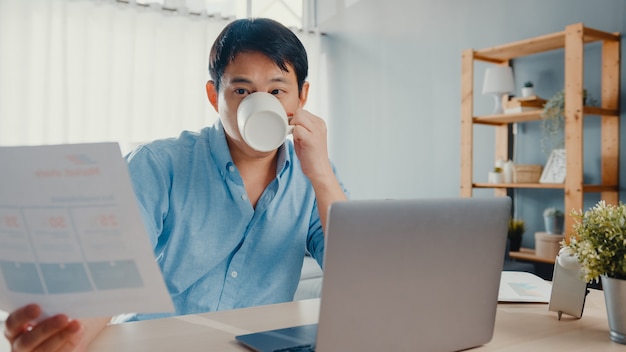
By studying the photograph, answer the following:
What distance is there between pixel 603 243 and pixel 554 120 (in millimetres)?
2322

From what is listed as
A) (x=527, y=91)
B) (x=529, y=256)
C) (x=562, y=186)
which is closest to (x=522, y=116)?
(x=527, y=91)

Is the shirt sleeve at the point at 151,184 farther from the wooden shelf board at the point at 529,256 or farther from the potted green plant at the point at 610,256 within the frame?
the wooden shelf board at the point at 529,256

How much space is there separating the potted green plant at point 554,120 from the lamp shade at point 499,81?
24 cm

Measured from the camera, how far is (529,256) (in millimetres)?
3039

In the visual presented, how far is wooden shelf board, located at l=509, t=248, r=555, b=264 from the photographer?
2.97 m

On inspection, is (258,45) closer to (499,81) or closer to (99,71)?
(499,81)

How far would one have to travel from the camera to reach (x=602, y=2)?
295cm

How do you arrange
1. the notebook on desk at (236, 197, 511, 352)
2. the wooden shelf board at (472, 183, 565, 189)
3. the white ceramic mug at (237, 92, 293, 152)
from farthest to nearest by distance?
1. the wooden shelf board at (472, 183, 565, 189)
2. the white ceramic mug at (237, 92, 293, 152)
3. the notebook on desk at (236, 197, 511, 352)

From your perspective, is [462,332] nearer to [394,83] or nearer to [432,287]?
[432,287]

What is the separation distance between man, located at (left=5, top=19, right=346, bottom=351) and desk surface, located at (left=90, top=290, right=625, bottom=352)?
0.73 ft

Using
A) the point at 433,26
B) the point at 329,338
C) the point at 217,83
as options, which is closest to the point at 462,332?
the point at 329,338

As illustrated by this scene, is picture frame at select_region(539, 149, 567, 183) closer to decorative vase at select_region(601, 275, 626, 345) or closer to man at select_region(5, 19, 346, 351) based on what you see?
man at select_region(5, 19, 346, 351)

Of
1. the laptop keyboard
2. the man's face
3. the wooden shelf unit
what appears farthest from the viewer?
the wooden shelf unit

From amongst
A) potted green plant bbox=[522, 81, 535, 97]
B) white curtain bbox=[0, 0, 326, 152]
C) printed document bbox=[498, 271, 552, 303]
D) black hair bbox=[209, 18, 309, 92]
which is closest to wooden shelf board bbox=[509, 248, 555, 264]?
potted green plant bbox=[522, 81, 535, 97]
